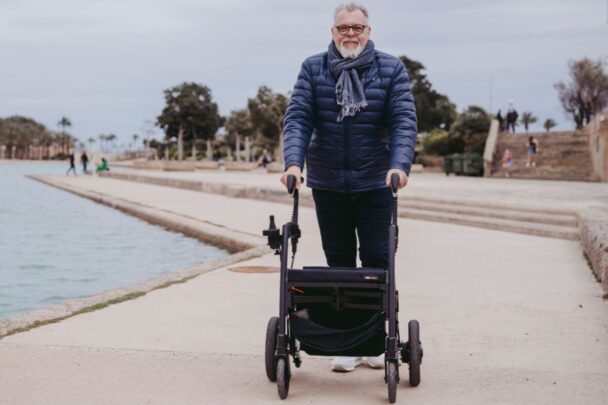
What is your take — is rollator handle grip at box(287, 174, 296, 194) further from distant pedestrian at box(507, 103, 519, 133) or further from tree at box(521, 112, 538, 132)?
tree at box(521, 112, 538, 132)

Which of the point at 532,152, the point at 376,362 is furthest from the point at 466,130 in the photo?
the point at 376,362

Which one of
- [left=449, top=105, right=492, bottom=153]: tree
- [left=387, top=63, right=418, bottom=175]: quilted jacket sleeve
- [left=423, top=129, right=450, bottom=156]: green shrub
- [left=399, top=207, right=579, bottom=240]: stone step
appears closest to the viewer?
[left=387, top=63, right=418, bottom=175]: quilted jacket sleeve

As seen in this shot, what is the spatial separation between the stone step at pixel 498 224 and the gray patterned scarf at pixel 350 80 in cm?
932

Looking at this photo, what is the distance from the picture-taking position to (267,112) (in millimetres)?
88312

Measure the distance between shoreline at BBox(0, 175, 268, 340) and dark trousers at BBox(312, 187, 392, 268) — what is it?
2251mm

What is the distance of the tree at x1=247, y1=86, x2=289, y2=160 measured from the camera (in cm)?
8544

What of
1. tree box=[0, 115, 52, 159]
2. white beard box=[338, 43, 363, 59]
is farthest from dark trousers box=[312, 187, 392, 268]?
tree box=[0, 115, 52, 159]

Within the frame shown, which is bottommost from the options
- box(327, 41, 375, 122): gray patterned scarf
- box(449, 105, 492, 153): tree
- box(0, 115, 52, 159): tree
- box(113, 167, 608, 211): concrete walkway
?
box(113, 167, 608, 211): concrete walkway

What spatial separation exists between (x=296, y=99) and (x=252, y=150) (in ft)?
367

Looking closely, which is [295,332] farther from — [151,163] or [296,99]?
[151,163]

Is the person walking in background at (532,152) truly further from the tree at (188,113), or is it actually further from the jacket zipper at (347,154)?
the tree at (188,113)

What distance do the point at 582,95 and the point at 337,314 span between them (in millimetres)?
81573

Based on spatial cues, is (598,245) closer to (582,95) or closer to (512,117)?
(512,117)

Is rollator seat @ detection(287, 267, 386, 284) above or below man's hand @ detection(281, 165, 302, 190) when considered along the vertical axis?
below
